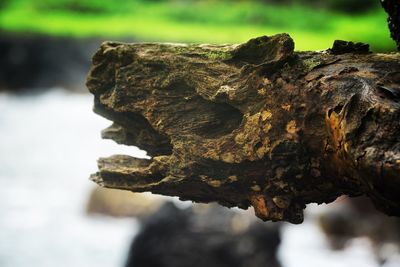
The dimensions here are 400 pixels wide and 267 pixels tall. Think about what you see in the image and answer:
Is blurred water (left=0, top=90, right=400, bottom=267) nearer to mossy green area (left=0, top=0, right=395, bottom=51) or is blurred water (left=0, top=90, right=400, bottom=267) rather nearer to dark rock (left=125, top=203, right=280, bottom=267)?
→ dark rock (left=125, top=203, right=280, bottom=267)

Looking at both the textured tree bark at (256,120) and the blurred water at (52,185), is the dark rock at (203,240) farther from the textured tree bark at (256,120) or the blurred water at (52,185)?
the textured tree bark at (256,120)

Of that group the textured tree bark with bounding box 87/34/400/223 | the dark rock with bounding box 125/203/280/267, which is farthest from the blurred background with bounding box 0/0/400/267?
the textured tree bark with bounding box 87/34/400/223

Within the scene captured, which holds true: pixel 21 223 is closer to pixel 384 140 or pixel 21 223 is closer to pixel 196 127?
pixel 196 127

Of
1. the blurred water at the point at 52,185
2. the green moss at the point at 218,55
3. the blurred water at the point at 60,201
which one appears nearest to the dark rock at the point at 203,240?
the blurred water at the point at 60,201

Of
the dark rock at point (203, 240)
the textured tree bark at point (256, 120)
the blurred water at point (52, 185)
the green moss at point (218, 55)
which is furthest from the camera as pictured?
the blurred water at point (52, 185)

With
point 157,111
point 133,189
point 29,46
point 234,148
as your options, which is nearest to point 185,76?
point 157,111

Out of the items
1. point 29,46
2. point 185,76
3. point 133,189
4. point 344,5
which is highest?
point 344,5
